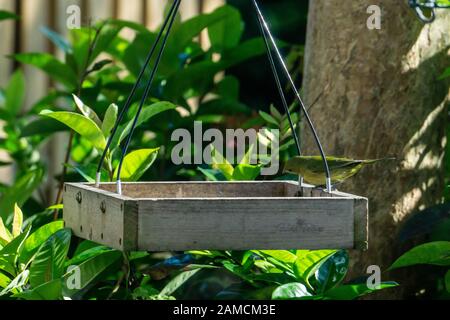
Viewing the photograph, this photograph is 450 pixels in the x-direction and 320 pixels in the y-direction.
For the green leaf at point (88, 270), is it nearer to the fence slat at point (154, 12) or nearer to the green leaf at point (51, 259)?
the green leaf at point (51, 259)

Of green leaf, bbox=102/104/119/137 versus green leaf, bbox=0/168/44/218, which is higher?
green leaf, bbox=102/104/119/137

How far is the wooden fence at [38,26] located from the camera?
4.39 metres

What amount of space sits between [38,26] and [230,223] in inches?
113

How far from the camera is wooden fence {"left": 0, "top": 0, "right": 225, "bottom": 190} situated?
4.39 metres

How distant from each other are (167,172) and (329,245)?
1387mm

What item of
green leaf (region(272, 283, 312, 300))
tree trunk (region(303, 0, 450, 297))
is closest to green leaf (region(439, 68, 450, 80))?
tree trunk (region(303, 0, 450, 297))

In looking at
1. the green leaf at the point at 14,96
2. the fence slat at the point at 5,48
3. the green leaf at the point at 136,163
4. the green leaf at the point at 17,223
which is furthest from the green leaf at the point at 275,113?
the fence slat at the point at 5,48

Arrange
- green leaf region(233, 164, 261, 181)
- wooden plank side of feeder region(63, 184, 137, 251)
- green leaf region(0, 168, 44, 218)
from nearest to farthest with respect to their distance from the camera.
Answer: wooden plank side of feeder region(63, 184, 137, 251) < green leaf region(233, 164, 261, 181) < green leaf region(0, 168, 44, 218)

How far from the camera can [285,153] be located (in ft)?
9.68

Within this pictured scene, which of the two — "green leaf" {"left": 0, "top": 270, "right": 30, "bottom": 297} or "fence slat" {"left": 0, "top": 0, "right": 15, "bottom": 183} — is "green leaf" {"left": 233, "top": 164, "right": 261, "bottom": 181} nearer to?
"green leaf" {"left": 0, "top": 270, "right": 30, "bottom": 297}

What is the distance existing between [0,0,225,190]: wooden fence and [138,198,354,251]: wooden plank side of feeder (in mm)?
2647

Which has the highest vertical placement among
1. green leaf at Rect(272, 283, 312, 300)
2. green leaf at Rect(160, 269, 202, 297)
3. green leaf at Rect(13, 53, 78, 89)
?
green leaf at Rect(13, 53, 78, 89)

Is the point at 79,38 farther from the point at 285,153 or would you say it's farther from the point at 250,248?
the point at 250,248

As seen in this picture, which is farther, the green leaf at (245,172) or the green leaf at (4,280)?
the green leaf at (245,172)
